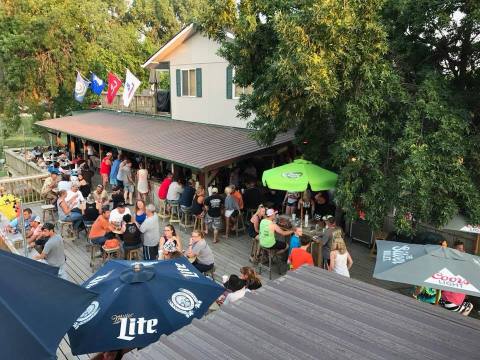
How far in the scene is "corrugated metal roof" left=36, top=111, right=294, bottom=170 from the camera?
12227 millimetres

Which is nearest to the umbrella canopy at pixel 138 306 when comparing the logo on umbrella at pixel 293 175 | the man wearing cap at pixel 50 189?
the logo on umbrella at pixel 293 175

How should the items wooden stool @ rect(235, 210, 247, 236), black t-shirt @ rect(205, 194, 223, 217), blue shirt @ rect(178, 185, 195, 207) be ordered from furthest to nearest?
blue shirt @ rect(178, 185, 195, 207)
wooden stool @ rect(235, 210, 247, 236)
black t-shirt @ rect(205, 194, 223, 217)

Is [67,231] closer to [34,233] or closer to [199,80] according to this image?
[34,233]

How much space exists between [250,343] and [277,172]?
692 centimetres

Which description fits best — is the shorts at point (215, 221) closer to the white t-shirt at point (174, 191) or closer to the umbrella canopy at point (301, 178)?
the white t-shirt at point (174, 191)

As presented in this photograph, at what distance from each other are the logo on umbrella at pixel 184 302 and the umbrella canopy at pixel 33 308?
0.98 m

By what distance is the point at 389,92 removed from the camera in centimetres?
778

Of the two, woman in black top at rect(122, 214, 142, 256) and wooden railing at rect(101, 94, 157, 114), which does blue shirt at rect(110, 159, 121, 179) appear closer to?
wooden railing at rect(101, 94, 157, 114)

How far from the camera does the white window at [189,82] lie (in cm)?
1668

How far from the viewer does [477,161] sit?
760cm

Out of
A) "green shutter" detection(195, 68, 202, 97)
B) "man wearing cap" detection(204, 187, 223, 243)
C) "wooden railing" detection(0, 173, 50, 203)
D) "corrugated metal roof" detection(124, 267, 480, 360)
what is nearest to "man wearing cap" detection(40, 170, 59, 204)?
"wooden railing" detection(0, 173, 50, 203)

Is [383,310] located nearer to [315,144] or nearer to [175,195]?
[315,144]

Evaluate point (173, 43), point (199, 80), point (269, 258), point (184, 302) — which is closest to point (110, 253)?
point (269, 258)

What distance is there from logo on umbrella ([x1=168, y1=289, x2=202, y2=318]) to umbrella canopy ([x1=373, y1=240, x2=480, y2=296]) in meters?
2.68
